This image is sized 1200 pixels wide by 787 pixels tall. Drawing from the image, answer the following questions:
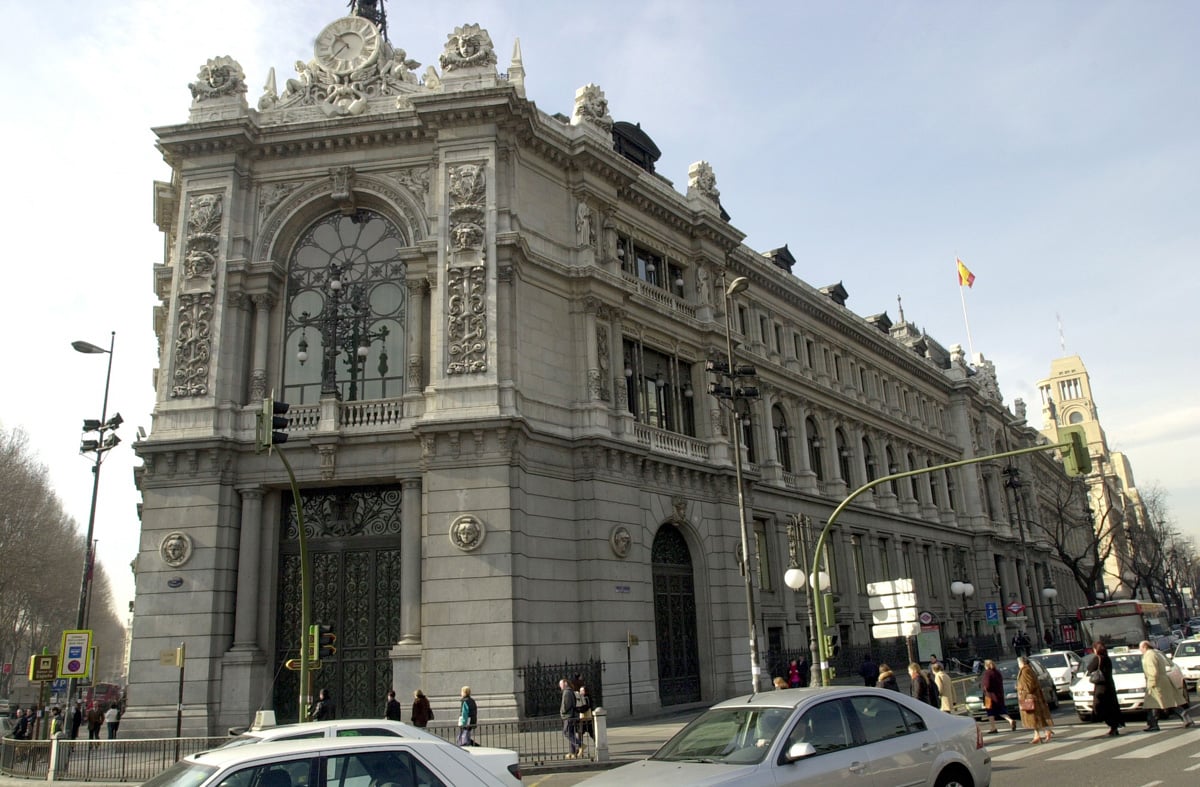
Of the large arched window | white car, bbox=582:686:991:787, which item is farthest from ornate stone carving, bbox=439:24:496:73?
white car, bbox=582:686:991:787

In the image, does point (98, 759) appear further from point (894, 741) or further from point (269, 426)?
point (894, 741)

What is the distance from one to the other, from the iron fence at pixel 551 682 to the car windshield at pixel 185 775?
17.4m

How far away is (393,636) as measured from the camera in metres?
25.4

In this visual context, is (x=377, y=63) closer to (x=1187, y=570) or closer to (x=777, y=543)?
(x=777, y=543)

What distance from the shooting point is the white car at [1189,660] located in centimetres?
2570

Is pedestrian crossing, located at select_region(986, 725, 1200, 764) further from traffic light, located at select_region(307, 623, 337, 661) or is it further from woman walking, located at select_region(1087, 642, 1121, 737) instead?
traffic light, located at select_region(307, 623, 337, 661)

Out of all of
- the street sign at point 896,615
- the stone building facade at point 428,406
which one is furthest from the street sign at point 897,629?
the stone building facade at point 428,406

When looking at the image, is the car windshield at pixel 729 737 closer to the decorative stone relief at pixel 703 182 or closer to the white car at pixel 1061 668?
the white car at pixel 1061 668

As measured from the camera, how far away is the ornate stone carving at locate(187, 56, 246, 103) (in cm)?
2903

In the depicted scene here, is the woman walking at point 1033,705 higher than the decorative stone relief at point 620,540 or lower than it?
lower

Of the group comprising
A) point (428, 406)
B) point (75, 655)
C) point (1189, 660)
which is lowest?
point (1189, 660)

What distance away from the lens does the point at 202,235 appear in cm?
2802

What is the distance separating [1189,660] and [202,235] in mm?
32187

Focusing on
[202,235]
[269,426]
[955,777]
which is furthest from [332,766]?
[202,235]
